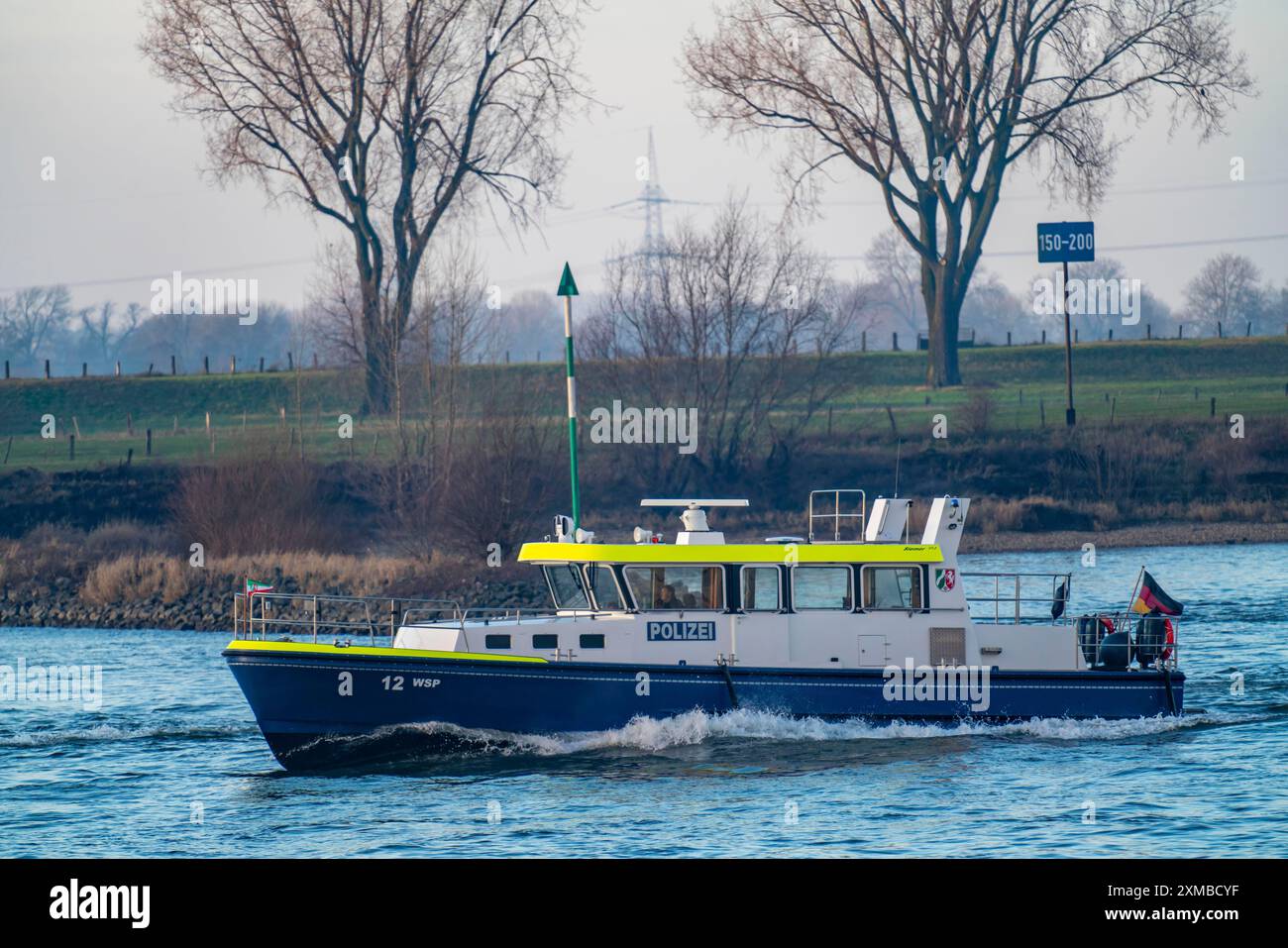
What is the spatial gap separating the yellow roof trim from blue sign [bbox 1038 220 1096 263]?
4588cm

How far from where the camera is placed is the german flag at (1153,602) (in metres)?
24.6

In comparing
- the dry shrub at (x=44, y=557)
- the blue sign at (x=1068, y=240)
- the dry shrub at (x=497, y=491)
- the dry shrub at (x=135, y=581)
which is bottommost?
the dry shrub at (x=135, y=581)

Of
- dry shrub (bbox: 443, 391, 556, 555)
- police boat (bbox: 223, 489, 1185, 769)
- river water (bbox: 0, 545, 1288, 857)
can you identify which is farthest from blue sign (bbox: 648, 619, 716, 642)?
dry shrub (bbox: 443, 391, 556, 555)

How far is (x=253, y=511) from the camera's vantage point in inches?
1821

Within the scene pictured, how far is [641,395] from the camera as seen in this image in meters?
55.9

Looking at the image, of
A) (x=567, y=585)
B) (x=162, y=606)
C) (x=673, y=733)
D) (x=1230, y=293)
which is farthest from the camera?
(x=1230, y=293)

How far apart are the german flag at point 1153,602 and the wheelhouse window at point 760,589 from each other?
Answer: 18.7 ft

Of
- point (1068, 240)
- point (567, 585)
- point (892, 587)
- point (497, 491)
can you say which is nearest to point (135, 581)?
point (497, 491)

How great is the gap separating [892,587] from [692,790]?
14.8 ft

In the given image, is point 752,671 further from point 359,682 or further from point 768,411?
point 768,411

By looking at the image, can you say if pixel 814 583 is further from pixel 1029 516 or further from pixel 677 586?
pixel 1029 516

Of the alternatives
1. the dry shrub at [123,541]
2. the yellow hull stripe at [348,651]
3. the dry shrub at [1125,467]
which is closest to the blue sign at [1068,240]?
the dry shrub at [1125,467]

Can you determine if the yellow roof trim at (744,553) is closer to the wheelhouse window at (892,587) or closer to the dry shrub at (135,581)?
the wheelhouse window at (892,587)
